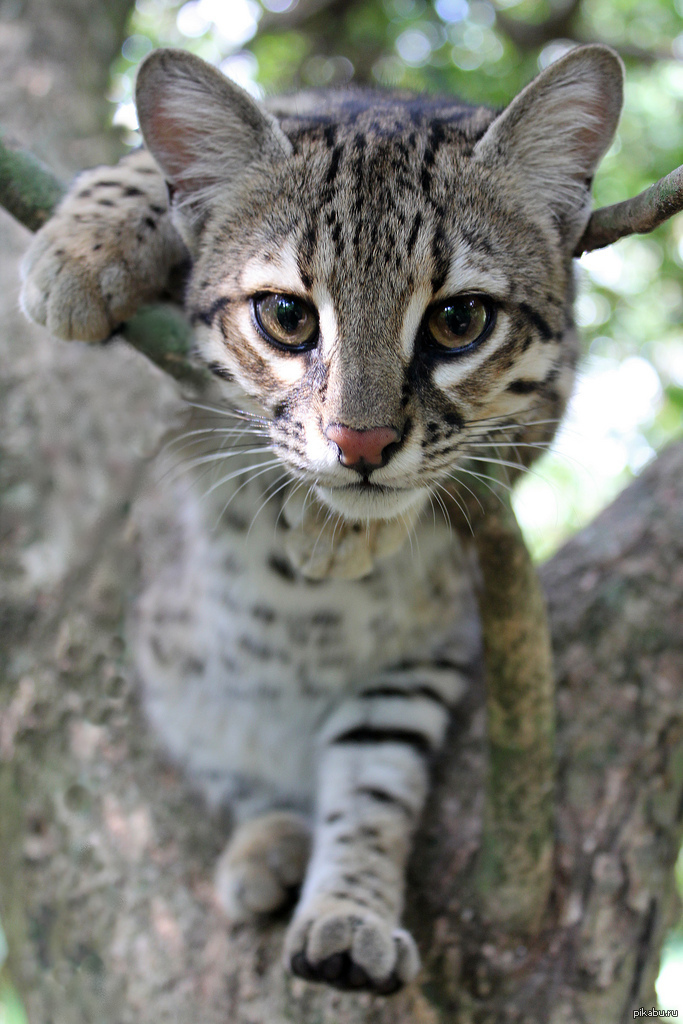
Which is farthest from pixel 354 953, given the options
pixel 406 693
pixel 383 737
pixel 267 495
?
pixel 267 495

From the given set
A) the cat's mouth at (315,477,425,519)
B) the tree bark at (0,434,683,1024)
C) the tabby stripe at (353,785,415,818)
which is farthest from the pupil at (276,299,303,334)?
the tabby stripe at (353,785,415,818)

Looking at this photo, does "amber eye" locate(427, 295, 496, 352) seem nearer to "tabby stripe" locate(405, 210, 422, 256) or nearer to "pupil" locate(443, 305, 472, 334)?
"pupil" locate(443, 305, 472, 334)

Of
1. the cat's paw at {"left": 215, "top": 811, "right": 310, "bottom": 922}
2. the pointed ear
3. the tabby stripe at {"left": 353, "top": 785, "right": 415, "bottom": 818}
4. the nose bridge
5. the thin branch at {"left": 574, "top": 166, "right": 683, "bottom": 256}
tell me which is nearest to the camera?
the thin branch at {"left": 574, "top": 166, "right": 683, "bottom": 256}

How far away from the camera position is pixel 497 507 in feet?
6.35

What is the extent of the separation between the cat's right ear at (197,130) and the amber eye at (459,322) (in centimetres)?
63

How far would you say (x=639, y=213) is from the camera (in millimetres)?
1680

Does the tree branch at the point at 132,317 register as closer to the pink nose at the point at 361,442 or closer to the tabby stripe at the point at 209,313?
the tabby stripe at the point at 209,313

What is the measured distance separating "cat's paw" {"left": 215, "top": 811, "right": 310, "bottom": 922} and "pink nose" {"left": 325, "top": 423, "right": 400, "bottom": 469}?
145cm

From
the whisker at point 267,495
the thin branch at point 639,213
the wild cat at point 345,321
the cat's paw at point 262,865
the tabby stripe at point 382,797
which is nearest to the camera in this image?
the thin branch at point 639,213

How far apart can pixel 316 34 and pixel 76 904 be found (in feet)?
21.3

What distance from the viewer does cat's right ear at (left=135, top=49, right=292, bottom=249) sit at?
2254mm

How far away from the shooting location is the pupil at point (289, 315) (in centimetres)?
217

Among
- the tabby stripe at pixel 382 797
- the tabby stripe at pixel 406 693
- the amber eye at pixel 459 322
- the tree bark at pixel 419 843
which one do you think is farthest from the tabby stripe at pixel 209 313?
the tabby stripe at pixel 382 797

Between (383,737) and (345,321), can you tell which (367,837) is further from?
(345,321)
